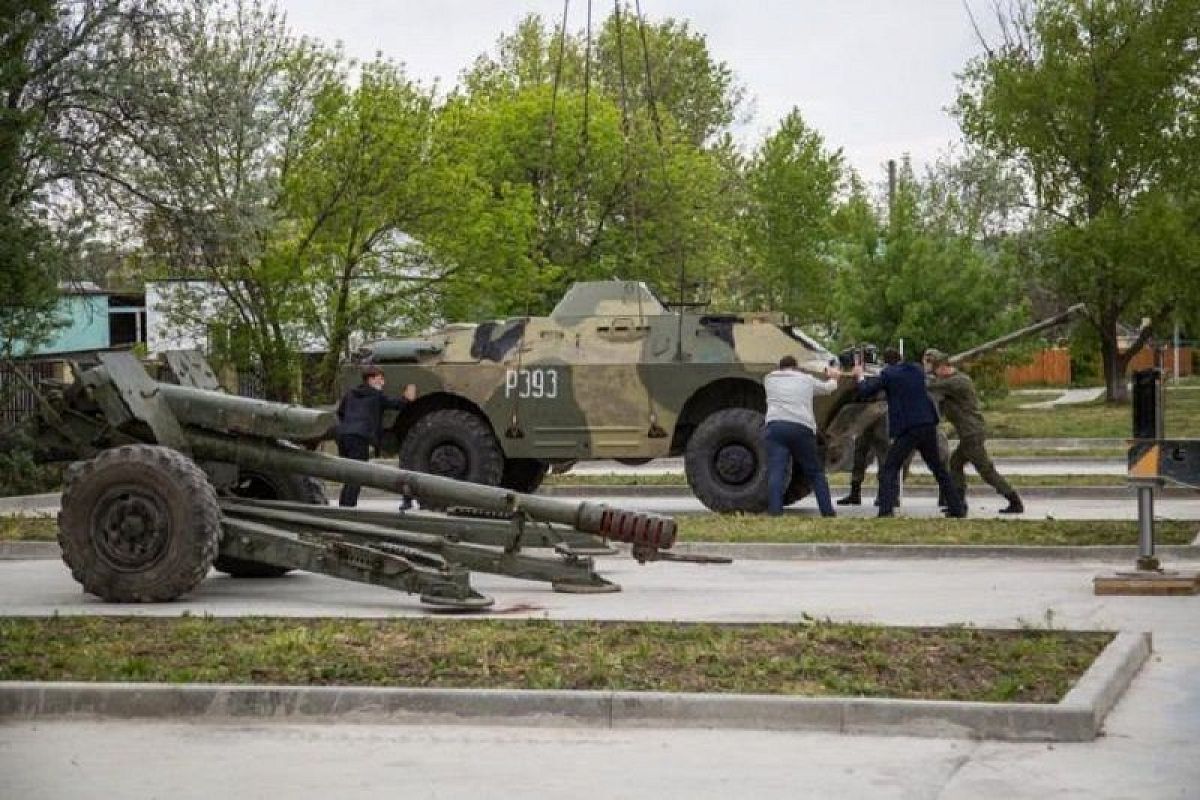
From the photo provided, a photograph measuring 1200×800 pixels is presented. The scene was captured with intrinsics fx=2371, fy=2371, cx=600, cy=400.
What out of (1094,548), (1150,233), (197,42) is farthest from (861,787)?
(1150,233)

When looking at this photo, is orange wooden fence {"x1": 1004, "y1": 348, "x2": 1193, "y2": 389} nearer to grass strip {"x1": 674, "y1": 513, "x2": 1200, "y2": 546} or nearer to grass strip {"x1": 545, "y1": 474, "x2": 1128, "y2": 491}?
grass strip {"x1": 545, "y1": 474, "x2": 1128, "y2": 491}

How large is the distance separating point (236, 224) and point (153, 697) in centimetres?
2190

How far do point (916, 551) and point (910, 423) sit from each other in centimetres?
355

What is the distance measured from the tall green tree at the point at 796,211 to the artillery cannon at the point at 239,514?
51077 mm

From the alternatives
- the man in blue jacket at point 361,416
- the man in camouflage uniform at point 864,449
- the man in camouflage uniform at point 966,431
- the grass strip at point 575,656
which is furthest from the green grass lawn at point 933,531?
the grass strip at point 575,656

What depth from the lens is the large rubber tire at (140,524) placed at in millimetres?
14914

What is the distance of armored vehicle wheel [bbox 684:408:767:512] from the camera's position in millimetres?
23156

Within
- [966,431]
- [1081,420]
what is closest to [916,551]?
[966,431]

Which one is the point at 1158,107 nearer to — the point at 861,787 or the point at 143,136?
the point at 143,136

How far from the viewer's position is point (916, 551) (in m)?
18.5

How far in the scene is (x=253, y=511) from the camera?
51.6 feet

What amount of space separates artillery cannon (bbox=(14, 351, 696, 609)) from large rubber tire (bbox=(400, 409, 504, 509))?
7.40 m

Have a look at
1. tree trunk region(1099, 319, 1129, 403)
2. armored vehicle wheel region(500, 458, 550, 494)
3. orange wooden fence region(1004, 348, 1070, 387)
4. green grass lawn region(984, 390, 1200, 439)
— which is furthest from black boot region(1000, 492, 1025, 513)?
orange wooden fence region(1004, 348, 1070, 387)

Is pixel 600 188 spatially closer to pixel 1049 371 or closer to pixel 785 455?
pixel 1049 371
